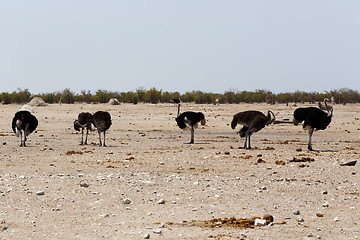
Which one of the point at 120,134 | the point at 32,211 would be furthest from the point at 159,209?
the point at 120,134

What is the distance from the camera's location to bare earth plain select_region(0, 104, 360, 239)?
9.12m

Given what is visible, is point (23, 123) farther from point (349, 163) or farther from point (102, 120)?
point (349, 163)

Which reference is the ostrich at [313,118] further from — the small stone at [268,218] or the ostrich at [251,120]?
the small stone at [268,218]

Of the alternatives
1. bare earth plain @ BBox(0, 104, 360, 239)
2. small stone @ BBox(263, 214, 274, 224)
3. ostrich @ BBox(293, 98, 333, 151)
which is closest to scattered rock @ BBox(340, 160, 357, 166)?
bare earth plain @ BBox(0, 104, 360, 239)

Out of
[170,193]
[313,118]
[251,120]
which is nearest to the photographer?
[170,193]

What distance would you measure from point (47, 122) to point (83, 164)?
2207 cm

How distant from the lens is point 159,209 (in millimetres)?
10562

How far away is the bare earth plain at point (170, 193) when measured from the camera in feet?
29.9

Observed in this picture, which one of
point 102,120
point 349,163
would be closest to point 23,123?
point 102,120

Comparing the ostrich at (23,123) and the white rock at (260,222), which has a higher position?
the ostrich at (23,123)

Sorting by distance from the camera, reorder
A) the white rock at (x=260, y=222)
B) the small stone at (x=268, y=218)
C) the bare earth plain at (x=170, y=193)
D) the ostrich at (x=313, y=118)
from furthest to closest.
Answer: the ostrich at (x=313, y=118) < the small stone at (x=268, y=218) < the white rock at (x=260, y=222) < the bare earth plain at (x=170, y=193)

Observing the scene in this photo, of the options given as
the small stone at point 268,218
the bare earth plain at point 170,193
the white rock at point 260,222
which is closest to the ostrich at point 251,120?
the bare earth plain at point 170,193

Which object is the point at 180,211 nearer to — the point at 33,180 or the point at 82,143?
the point at 33,180

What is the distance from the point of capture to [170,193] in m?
11.9
